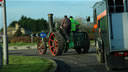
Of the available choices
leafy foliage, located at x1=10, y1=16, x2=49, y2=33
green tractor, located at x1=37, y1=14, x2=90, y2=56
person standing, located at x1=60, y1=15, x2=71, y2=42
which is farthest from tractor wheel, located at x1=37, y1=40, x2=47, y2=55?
leafy foliage, located at x1=10, y1=16, x2=49, y2=33

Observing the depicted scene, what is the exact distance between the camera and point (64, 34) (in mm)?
18172

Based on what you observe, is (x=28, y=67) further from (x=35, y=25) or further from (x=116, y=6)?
(x=35, y=25)

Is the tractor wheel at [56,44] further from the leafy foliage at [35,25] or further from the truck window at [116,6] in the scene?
the leafy foliage at [35,25]

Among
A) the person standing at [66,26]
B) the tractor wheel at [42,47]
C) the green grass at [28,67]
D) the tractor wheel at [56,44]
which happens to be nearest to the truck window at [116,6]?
the green grass at [28,67]

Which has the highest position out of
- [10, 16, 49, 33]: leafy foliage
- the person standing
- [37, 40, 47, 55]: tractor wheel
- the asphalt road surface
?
[10, 16, 49, 33]: leafy foliage

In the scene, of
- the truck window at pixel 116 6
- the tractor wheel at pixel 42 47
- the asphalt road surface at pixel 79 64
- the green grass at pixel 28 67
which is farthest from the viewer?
the tractor wheel at pixel 42 47

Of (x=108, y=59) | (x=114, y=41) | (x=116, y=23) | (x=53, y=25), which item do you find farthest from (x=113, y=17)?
(x=53, y=25)

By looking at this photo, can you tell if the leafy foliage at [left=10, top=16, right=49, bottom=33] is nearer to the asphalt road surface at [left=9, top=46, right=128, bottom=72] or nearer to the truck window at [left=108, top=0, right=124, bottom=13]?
the asphalt road surface at [left=9, top=46, right=128, bottom=72]

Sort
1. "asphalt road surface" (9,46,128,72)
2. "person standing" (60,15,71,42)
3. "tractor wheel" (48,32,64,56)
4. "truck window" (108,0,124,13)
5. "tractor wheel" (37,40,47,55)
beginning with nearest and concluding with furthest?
"truck window" (108,0,124,13)
"asphalt road surface" (9,46,128,72)
"tractor wheel" (48,32,64,56)
"person standing" (60,15,71,42)
"tractor wheel" (37,40,47,55)

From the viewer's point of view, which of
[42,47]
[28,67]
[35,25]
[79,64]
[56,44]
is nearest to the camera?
[28,67]

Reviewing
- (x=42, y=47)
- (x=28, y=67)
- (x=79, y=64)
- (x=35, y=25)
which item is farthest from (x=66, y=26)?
(x=35, y=25)

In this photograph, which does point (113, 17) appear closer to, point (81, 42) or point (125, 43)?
point (125, 43)

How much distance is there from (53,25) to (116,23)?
9.87 metres

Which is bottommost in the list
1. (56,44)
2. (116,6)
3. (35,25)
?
(56,44)
